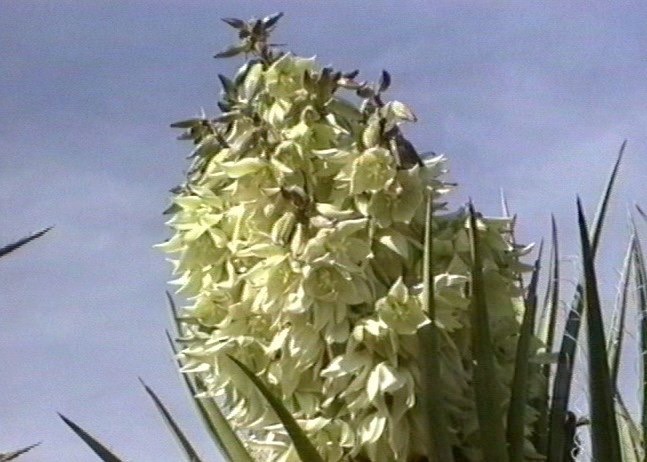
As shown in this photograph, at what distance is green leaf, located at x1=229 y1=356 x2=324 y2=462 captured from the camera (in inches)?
51.2

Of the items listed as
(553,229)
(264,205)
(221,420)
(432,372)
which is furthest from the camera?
(553,229)

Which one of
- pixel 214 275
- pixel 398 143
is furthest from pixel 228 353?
pixel 398 143

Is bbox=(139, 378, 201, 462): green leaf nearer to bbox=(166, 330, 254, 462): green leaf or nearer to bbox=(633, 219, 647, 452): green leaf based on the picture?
bbox=(166, 330, 254, 462): green leaf

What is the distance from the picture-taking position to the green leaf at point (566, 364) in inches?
56.6

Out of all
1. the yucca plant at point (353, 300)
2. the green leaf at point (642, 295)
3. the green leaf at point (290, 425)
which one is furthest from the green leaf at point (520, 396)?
the green leaf at point (642, 295)

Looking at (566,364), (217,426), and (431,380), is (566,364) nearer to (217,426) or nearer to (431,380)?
(431,380)

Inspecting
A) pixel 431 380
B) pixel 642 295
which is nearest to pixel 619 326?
pixel 642 295

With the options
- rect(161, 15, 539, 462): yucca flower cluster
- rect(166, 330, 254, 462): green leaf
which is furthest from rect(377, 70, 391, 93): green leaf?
rect(166, 330, 254, 462): green leaf

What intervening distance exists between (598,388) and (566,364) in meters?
0.18

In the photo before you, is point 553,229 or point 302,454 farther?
point 553,229

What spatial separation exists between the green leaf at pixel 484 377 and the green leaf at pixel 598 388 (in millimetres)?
104

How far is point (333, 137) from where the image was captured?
4.78 ft

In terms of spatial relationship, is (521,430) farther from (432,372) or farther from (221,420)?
(221,420)

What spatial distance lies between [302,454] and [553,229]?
1.91 feet
